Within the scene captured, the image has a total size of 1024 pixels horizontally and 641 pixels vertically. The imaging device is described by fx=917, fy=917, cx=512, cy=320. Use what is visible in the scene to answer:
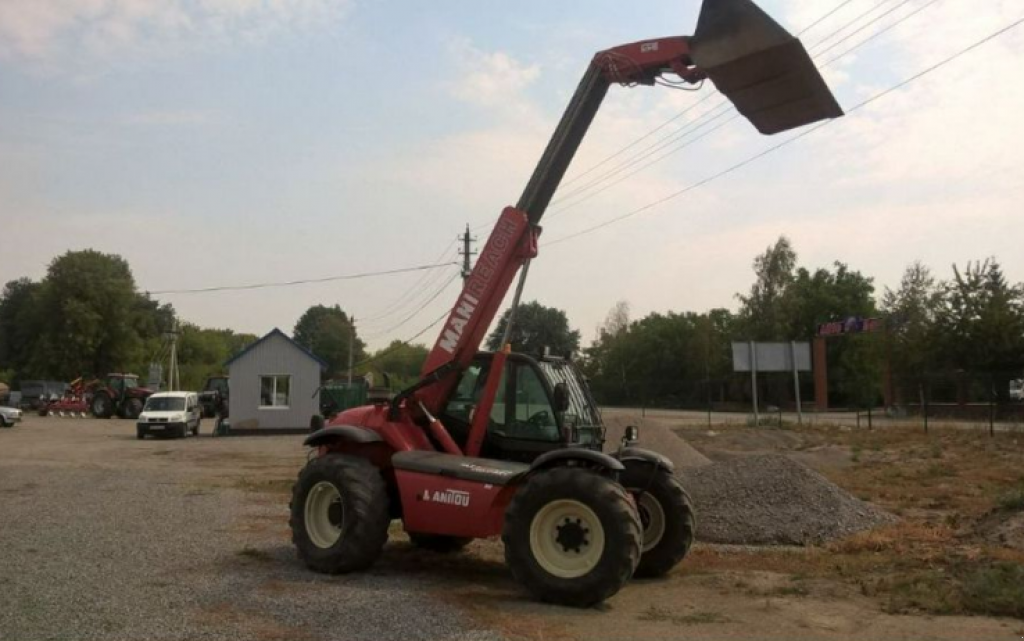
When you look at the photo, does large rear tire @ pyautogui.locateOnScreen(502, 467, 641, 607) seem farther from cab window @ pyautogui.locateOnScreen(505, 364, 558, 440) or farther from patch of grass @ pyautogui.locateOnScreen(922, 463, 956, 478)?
patch of grass @ pyautogui.locateOnScreen(922, 463, 956, 478)

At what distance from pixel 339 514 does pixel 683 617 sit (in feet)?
12.5

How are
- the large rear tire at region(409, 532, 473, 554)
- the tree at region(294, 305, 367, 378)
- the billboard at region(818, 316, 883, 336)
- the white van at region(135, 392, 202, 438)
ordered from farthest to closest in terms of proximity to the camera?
the tree at region(294, 305, 367, 378) < the billboard at region(818, 316, 883, 336) < the white van at region(135, 392, 202, 438) < the large rear tire at region(409, 532, 473, 554)

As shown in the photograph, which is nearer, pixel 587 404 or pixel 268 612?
pixel 268 612

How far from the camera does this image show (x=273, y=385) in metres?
37.2

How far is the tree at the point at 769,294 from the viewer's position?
76.8 metres

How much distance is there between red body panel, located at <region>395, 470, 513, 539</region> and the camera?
8359mm

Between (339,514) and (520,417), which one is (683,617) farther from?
(339,514)

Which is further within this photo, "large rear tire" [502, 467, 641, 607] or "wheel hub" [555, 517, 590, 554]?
"wheel hub" [555, 517, 590, 554]

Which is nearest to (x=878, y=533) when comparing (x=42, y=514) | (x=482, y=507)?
(x=482, y=507)

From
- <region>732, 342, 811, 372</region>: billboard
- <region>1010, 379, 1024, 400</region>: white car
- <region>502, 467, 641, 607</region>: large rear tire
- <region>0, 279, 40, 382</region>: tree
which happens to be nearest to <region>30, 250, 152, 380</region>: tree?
<region>0, 279, 40, 382</region>: tree

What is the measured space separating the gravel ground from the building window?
2014 centimetres

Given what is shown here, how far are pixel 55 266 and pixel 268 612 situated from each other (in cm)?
8042

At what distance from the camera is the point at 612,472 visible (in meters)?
8.23

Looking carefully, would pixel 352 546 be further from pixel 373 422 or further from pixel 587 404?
pixel 587 404
